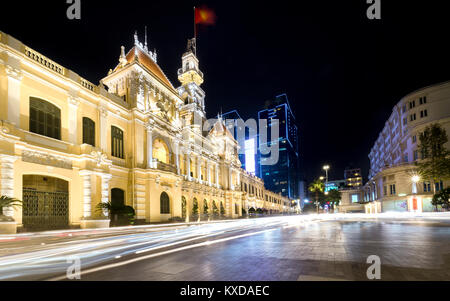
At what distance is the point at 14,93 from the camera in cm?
1672

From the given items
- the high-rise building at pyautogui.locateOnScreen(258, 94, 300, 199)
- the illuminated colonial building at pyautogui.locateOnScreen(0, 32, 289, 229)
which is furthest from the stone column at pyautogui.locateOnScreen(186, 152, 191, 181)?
the high-rise building at pyautogui.locateOnScreen(258, 94, 300, 199)

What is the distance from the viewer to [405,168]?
49.6m

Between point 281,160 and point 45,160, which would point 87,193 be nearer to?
point 45,160

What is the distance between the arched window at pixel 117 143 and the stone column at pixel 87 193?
480 cm

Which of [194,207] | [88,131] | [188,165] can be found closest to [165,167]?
[188,165]

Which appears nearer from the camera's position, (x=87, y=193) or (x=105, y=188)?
(x=87, y=193)

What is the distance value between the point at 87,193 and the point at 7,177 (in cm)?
596

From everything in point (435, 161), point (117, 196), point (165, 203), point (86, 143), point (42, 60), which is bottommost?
point (165, 203)

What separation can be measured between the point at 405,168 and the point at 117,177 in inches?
2090

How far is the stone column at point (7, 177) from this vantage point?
14898mm

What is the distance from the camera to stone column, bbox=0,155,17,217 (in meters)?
14.9

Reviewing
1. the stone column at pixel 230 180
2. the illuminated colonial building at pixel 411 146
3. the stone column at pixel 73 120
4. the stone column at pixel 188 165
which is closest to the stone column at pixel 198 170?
the stone column at pixel 188 165

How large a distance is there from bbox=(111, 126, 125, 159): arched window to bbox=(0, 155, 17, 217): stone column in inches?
388
